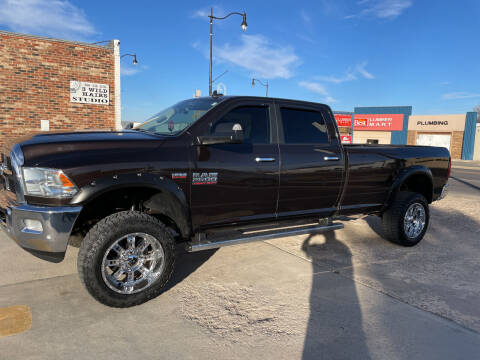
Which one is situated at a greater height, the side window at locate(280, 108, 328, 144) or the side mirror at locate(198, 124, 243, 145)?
the side window at locate(280, 108, 328, 144)

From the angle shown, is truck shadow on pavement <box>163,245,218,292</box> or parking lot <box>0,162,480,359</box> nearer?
parking lot <box>0,162,480,359</box>

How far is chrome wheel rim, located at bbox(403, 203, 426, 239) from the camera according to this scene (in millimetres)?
5340

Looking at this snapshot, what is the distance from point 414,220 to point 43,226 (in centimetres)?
495

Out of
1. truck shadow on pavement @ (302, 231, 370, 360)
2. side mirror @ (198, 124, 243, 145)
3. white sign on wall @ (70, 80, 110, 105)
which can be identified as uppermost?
white sign on wall @ (70, 80, 110, 105)

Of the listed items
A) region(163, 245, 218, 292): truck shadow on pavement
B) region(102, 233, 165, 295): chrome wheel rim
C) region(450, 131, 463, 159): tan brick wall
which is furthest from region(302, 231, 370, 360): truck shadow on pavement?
region(450, 131, 463, 159): tan brick wall

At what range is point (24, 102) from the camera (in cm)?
1136

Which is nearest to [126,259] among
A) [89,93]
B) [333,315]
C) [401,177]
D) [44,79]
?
[333,315]

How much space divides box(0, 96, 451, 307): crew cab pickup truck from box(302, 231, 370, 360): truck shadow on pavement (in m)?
0.54

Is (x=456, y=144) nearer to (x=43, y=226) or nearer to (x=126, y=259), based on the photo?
(x=126, y=259)

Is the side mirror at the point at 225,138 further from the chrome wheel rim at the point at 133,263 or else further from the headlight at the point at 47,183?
the headlight at the point at 47,183

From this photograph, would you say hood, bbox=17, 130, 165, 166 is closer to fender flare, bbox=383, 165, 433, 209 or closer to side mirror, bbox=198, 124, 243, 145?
side mirror, bbox=198, 124, 243, 145

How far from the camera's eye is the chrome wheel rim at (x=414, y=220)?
5.34 metres

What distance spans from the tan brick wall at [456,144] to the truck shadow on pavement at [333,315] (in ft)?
131

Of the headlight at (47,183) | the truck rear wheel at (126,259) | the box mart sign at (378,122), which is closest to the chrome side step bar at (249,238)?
the truck rear wheel at (126,259)
